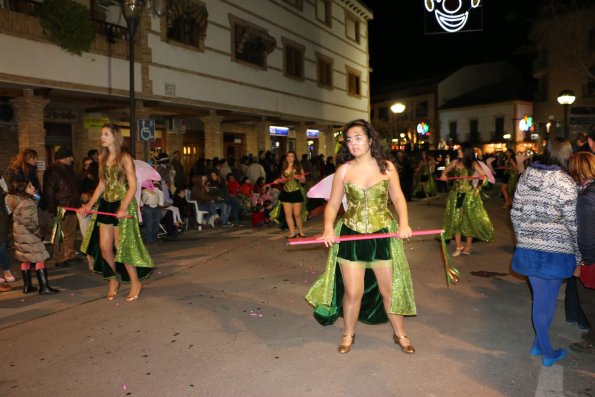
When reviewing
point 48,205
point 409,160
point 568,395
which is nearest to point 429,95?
point 409,160

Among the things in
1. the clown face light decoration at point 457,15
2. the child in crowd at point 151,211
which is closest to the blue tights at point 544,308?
the child in crowd at point 151,211

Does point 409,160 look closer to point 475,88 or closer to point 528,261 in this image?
point 528,261

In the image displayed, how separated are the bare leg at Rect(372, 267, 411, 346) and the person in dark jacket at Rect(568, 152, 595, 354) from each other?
152cm

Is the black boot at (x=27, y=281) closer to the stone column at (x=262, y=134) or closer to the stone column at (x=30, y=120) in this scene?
the stone column at (x=30, y=120)

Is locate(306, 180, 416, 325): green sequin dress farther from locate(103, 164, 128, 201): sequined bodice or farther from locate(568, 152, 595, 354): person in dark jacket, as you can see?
locate(103, 164, 128, 201): sequined bodice

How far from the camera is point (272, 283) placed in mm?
7387

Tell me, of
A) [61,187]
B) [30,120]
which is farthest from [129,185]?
[30,120]

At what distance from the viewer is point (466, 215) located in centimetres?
923

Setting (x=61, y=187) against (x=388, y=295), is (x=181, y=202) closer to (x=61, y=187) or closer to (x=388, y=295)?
(x=61, y=187)

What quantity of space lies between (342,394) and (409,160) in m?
19.1

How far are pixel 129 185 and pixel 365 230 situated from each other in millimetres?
3182

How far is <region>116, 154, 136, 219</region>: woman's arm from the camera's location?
6332 mm

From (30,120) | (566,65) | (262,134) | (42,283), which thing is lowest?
(42,283)

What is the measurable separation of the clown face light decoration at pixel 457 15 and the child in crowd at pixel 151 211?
773 centimetres
